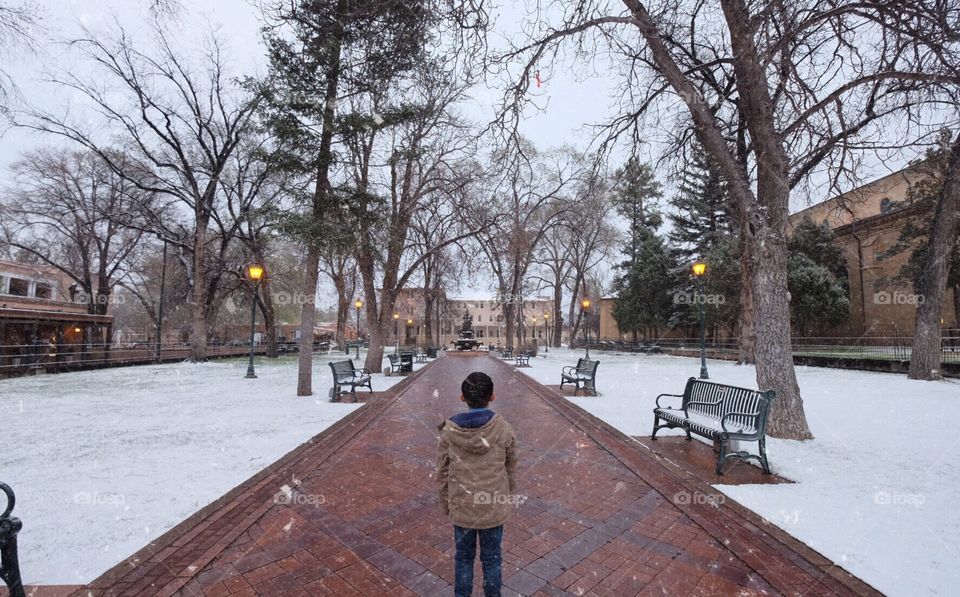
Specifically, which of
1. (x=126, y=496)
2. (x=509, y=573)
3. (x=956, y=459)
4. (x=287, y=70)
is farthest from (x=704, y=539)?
(x=287, y=70)

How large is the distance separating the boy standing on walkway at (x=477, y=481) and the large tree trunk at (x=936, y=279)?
16.2 metres

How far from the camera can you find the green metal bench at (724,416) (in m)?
5.17

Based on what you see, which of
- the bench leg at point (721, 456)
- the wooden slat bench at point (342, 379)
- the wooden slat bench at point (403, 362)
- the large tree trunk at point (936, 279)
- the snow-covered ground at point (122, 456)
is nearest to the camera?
the snow-covered ground at point (122, 456)

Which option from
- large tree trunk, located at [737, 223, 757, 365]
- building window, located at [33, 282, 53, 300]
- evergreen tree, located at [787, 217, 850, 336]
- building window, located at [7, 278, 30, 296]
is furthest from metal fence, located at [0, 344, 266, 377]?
evergreen tree, located at [787, 217, 850, 336]

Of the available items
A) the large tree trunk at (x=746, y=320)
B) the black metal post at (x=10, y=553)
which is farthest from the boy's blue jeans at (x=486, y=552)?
the large tree trunk at (x=746, y=320)

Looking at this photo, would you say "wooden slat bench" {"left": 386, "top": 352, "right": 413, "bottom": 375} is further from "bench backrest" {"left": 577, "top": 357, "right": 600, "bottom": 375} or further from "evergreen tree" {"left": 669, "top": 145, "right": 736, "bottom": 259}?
"evergreen tree" {"left": 669, "top": 145, "right": 736, "bottom": 259}

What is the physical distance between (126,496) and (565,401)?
836cm

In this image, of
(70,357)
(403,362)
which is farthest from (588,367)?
(70,357)

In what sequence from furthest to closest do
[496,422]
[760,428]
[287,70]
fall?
[287,70] < [760,428] < [496,422]

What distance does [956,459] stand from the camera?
18.4 feet

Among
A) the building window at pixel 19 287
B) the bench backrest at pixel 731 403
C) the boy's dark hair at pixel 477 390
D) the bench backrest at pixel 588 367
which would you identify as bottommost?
the bench backrest at pixel 588 367

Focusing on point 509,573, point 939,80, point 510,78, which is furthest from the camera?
point 510,78

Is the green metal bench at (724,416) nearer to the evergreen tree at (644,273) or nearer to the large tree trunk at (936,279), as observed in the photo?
the large tree trunk at (936,279)

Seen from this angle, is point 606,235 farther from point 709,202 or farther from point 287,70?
point 287,70
